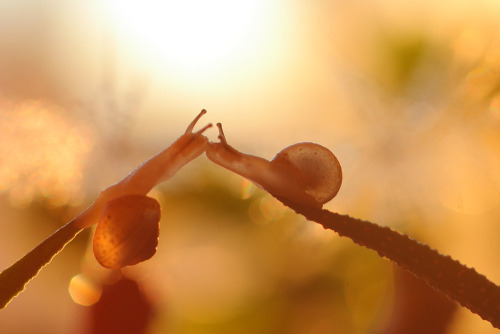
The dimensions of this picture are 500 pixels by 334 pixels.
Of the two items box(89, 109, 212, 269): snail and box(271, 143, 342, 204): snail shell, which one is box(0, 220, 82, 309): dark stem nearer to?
box(89, 109, 212, 269): snail

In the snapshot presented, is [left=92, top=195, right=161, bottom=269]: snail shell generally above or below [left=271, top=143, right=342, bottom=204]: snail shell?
below

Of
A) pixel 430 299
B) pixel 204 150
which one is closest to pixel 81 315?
pixel 430 299

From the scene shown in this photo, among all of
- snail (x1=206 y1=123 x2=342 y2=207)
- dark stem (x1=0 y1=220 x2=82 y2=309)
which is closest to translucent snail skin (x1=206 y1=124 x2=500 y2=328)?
snail (x1=206 y1=123 x2=342 y2=207)

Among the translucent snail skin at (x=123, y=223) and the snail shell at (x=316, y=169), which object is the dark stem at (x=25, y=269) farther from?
the snail shell at (x=316, y=169)

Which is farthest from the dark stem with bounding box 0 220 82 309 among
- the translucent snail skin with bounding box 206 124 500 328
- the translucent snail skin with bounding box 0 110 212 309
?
the translucent snail skin with bounding box 206 124 500 328

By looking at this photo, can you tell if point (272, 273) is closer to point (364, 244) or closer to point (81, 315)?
point (81, 315)

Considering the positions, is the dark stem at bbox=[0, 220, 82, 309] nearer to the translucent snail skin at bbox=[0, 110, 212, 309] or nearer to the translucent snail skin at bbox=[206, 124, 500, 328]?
the translucent snail skin at bbox=[0, 110, 212, 309]

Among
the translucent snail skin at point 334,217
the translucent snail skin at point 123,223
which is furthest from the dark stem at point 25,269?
the translucent snail skin at point 334,217
